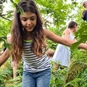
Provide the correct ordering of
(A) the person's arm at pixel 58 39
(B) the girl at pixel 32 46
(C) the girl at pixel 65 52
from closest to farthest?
(A) the person's arm at pixel 58 39
(B) the girl at pixel 32 46
(C) the girl at pixel 65 52

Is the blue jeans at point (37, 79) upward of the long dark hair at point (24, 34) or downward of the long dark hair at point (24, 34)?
downward

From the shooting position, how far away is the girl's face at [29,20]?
10.2 ft

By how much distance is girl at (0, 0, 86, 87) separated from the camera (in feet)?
10.5

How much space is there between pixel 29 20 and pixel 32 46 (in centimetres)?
31

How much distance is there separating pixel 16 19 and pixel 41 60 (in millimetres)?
546

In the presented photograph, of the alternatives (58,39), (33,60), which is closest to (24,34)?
(33,60)

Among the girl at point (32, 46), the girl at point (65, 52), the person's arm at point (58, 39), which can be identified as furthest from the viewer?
the girl at point (65, 52)

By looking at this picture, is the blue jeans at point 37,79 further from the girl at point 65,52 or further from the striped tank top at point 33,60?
the girl at point 65,52

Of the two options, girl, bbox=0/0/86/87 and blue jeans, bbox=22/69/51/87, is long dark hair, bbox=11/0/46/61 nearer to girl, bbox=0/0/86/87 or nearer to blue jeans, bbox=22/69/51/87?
girl, bbox=0/0/86/87

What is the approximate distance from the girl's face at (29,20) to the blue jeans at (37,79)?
51 cm

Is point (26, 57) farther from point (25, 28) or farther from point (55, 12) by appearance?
point (55, 12)

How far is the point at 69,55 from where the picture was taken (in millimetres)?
6895

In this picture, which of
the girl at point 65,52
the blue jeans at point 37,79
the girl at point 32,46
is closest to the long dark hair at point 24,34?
the girl at point 32,46

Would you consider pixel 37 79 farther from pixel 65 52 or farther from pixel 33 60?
pixel 65 52
